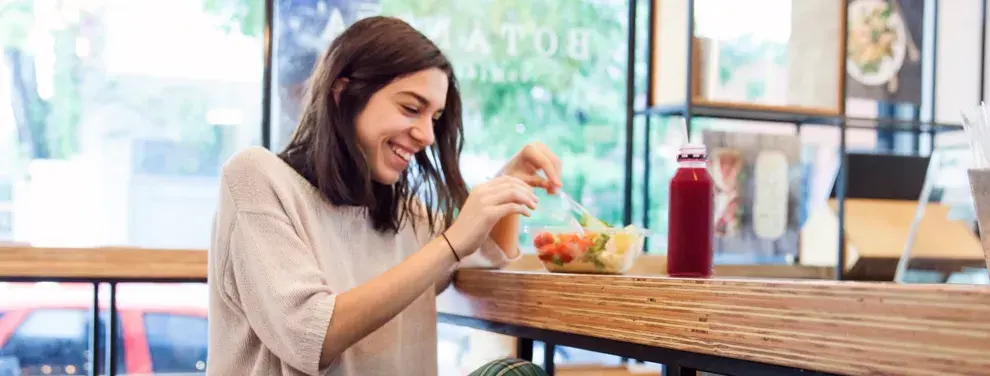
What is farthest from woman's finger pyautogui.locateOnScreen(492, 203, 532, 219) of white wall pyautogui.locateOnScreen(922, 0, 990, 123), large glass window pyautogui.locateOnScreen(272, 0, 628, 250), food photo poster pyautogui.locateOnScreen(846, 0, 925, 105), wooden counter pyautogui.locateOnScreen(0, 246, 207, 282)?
white wall pyautogui.locateOnScreen(922, 0, 990, 123)

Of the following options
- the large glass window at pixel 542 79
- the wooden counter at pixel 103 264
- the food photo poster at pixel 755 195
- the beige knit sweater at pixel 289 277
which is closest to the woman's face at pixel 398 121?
the beige knit sweater at pixel 289 277

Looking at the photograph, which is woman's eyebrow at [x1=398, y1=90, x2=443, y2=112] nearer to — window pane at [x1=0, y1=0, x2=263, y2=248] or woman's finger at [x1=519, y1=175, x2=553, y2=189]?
woman's finger at [x1=519, y1=175, x2=553, y2=189]

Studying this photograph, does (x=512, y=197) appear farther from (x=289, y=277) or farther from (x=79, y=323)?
(x=79, y=323)

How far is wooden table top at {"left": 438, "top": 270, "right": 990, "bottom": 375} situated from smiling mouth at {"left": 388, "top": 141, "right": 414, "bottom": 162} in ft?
1.57

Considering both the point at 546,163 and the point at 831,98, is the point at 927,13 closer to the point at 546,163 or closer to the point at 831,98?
the point at 831,98

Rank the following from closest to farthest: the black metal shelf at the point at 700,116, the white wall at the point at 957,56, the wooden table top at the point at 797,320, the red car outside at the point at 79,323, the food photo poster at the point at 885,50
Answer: the wooden table top at the point at 797,320 < the red car outside at the point at 79,323 < the black metal shelf at the point at 700,116 < the food photo poster at the point at 885,50 < the white wall at the point at 957,56

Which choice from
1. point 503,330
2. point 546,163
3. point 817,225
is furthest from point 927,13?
point 503,330

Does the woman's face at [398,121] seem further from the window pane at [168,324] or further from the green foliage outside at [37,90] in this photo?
the green foliage outside at [37,90]

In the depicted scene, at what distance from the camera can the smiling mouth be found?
1756 millimetres

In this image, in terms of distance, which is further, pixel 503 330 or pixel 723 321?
pixel 503 330

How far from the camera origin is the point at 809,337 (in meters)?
0.92

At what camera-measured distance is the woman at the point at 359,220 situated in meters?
1.48

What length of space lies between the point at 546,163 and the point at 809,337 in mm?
976

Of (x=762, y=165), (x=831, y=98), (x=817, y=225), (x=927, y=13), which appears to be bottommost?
(x=817, y=225)
